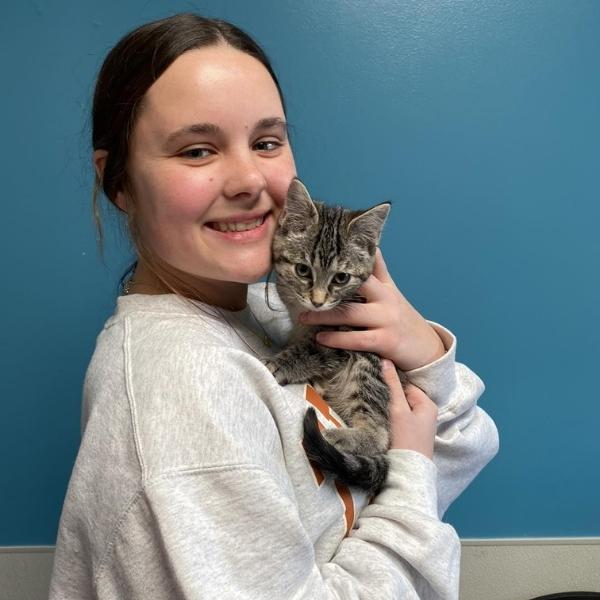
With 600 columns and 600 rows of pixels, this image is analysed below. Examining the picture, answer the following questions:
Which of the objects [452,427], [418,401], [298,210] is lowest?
[452,427]

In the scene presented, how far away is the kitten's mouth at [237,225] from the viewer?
3.33 ft

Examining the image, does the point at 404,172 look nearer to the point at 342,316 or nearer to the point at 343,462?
the point at 342,316

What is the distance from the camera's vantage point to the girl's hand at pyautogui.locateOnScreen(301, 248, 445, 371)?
122cm

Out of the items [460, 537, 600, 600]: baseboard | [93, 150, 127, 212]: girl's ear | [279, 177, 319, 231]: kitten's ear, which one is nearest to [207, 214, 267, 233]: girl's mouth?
[279, 177, 319, 231]: kitten's ear

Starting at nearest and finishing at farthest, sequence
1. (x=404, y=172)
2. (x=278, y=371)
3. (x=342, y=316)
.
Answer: (x=278, y=371) → (x=342, y=316) → (x=404, y=172)

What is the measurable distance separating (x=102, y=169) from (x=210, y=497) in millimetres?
708

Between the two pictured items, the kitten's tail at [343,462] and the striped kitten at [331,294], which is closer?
the kitten's tail at [343,462]

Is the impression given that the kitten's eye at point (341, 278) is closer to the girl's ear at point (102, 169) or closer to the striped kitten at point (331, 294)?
the striped kitten at point (331, 294)

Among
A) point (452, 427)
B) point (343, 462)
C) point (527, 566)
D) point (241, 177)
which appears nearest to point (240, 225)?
point (241, 177)


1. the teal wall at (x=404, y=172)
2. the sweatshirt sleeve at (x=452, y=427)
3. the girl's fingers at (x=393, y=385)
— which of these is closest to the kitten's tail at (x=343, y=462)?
the girl's fingers at (x=393, y=385)

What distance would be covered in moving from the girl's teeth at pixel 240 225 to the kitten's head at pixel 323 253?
14 cm

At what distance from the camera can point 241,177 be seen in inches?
38.0

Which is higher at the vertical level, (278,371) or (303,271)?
(303,271)

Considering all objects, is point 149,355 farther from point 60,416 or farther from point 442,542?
point 60,416
